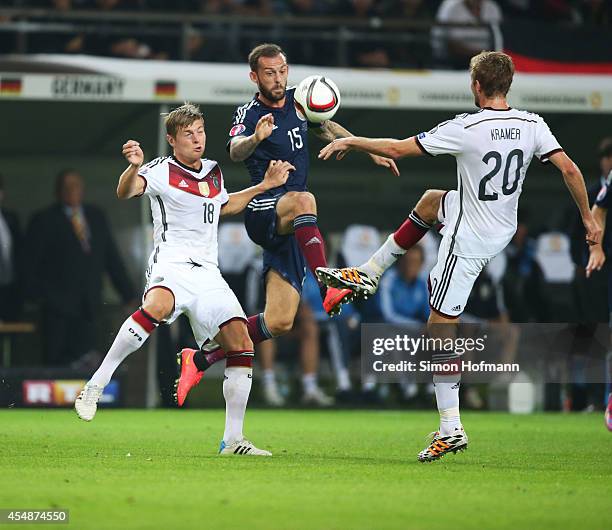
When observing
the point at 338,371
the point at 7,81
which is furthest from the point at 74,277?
the point at 338,371

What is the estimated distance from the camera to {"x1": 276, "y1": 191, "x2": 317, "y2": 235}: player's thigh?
28.2 feet

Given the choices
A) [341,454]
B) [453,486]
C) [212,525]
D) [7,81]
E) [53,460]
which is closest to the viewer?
[212,525]

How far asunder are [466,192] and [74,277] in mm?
7799

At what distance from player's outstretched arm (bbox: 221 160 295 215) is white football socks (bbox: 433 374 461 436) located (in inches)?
64.1

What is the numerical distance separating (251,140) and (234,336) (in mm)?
1246

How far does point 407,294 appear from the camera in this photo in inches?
596

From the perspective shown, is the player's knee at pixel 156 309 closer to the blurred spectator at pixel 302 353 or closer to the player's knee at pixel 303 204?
the player's knee at pixel 303 204

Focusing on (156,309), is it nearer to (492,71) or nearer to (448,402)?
(448,402)

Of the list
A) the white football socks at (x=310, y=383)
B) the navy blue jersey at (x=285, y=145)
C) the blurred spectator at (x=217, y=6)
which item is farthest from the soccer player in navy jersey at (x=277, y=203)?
the blurred spectator at (x=217, y=6)

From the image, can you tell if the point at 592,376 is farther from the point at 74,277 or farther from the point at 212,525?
the point at 212,525

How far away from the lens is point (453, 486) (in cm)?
640

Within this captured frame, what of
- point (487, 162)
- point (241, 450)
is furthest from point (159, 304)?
point (487, 162)

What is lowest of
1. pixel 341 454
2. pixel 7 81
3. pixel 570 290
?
pixel 341 454

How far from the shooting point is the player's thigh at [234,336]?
7934 millimetres
